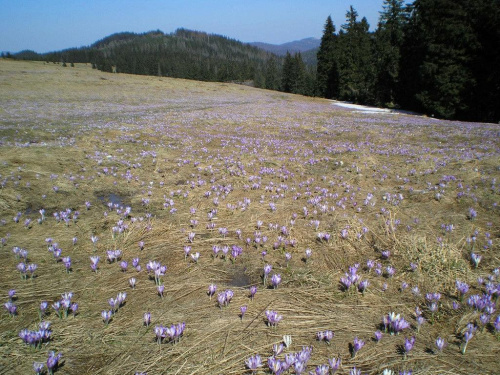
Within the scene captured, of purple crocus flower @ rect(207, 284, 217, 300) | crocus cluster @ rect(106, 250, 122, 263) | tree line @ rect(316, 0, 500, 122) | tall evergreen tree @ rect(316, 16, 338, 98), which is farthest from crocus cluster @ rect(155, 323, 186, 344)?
tall evergreen tree @ rect(316, 16, 338, 98)

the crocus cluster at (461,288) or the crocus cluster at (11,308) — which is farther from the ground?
the crocus cluster at (461,288)

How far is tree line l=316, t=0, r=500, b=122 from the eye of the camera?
26.2 m

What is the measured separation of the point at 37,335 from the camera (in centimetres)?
232

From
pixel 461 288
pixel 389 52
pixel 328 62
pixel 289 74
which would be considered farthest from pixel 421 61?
pixel 289 74

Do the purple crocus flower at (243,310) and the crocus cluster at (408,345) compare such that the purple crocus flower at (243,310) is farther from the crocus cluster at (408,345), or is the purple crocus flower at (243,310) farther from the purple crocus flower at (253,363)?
the crocus cluster at (408,345)

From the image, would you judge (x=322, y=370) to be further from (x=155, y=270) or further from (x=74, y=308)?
(x=74, y=308)

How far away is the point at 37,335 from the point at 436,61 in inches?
1483

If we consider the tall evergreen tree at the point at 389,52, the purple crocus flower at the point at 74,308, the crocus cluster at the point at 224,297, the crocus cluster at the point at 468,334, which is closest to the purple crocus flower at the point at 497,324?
the crocus cluster at the point at 468,334

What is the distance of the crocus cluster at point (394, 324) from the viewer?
2.51 m

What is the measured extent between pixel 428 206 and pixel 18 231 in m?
7.65

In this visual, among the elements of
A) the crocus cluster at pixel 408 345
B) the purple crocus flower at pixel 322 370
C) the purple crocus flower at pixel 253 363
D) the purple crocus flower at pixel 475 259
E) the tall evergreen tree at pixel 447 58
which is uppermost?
the tall evergreen tree at pixel 447 58

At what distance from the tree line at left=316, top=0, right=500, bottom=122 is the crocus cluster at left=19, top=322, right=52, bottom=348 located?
35.6 meters

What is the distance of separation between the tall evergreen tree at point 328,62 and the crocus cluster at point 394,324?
60201 mm

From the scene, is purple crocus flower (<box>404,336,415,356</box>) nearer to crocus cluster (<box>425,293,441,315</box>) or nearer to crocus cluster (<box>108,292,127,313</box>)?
crocus cluster (<box>425,293,441,315</box>)
